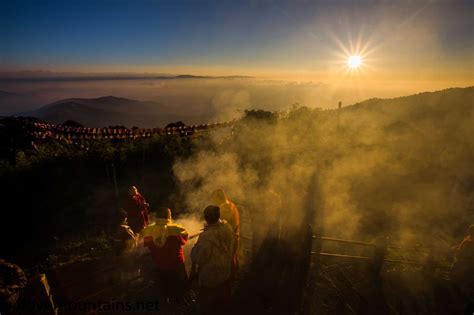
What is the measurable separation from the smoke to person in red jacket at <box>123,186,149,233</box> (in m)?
2.94

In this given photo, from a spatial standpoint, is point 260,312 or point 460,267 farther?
point 460,267

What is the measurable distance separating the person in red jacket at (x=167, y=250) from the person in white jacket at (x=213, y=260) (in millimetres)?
590

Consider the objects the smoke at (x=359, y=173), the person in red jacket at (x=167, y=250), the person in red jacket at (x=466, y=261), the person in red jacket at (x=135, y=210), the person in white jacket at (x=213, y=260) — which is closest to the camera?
the person in white jacket at (x=213, y=260)

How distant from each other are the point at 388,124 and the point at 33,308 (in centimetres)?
1663

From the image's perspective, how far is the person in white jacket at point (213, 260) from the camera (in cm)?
374

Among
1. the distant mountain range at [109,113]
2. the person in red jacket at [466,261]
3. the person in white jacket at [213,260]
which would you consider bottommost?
the distant mountain range at [109,113]

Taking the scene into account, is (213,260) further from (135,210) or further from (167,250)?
(135,210)

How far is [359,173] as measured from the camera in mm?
12188

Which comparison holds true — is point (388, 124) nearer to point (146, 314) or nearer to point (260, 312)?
point (260, 312)

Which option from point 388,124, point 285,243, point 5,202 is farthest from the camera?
point 388,124

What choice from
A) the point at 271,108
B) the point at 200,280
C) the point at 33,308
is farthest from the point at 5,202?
the point at 271,108

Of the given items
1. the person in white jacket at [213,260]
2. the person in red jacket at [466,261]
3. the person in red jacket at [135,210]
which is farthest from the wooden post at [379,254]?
the person in red jacket at [135,210]

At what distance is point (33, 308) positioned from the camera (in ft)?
13.4

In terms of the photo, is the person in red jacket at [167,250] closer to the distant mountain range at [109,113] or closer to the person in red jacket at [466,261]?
the person in red jacket at [466,261]
